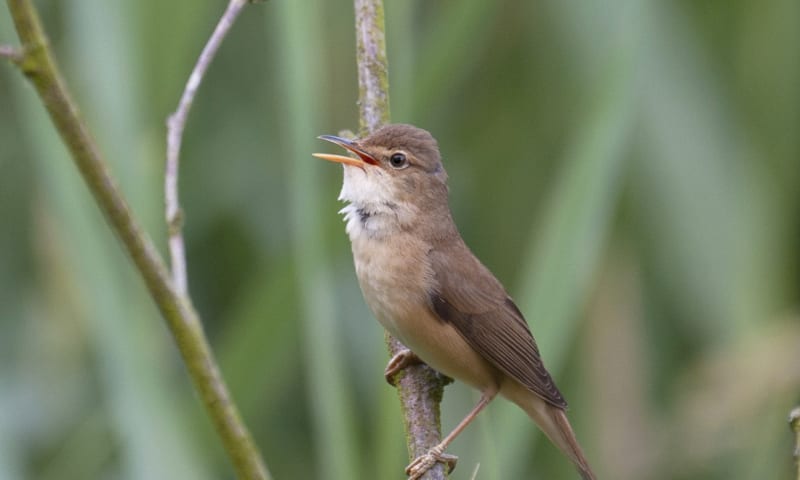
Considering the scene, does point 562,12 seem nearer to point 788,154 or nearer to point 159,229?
point 788,154

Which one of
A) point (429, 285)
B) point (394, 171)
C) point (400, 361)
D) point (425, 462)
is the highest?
point (394, 171)

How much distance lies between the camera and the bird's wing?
3150 mm

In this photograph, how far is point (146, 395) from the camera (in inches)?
106

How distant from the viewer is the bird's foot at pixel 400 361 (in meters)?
2.98

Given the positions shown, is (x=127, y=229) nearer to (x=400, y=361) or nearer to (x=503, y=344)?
(x=400, y=361)

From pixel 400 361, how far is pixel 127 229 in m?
1.84

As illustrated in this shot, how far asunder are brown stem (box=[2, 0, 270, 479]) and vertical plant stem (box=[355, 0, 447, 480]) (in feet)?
3.87

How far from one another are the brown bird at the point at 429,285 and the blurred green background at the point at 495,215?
0.11 m

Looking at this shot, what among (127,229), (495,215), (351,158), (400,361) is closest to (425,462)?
(400,361)

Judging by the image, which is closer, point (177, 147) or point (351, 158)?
point (177, 147)

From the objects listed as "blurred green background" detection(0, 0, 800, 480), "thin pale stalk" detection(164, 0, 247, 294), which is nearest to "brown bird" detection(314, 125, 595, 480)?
"blurred green background" detection(0, 0, 800, 480)

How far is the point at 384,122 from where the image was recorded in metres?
2.89

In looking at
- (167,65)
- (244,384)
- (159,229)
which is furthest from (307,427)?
(167,65)

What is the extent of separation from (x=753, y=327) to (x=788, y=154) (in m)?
0.71
